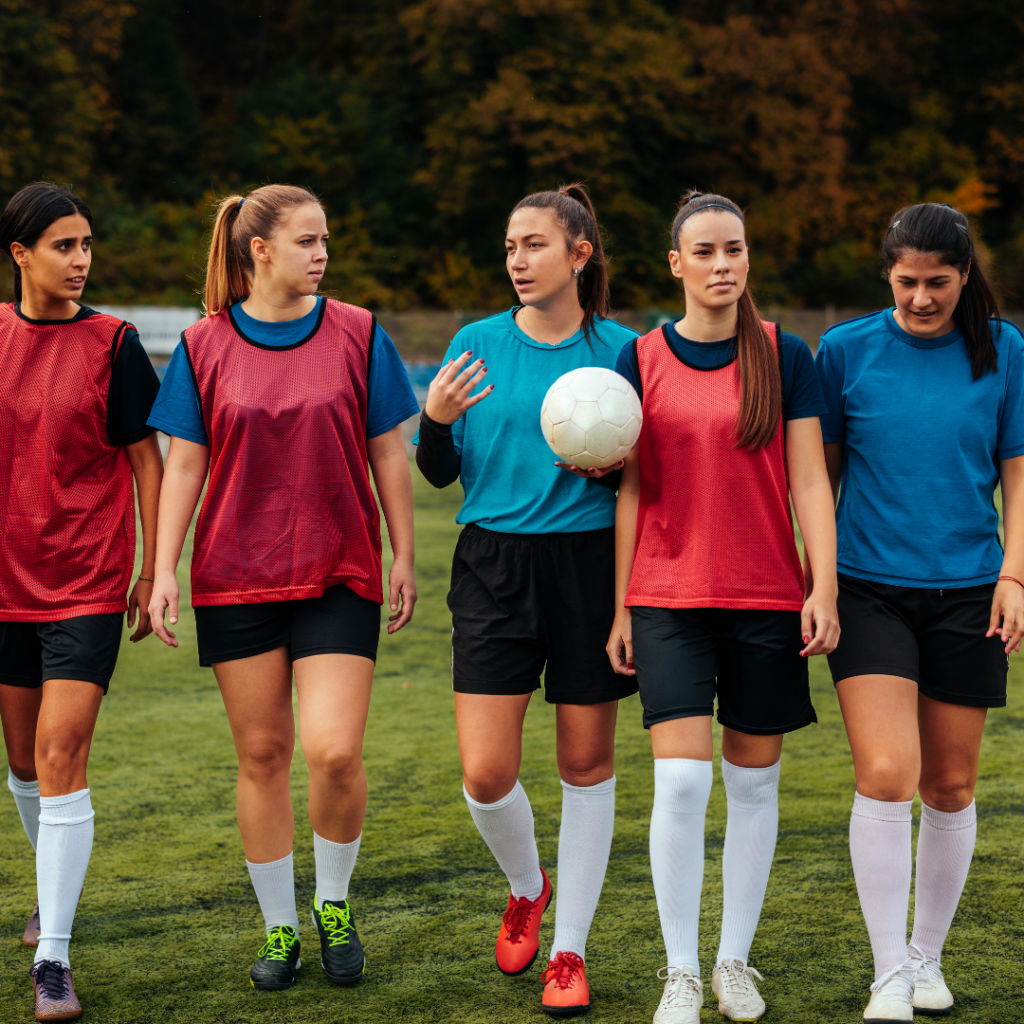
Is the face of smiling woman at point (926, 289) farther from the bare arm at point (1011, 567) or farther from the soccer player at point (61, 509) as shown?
the soccer player at point (61, 509)

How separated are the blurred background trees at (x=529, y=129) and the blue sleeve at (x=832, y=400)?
3125 centimetres

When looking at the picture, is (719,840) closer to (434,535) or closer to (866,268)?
(434,535)

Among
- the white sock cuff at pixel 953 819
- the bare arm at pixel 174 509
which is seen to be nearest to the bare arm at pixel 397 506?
the bare arm at pixel 174 509

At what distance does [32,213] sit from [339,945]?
213 centimetres

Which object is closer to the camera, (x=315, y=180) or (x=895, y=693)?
(x=895, y=693)

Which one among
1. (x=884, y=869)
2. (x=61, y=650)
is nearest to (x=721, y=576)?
(x=884, y=869)

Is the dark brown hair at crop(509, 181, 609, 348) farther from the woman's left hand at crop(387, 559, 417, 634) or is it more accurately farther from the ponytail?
the woman's left hand at crop(387, 559, 417, 634)

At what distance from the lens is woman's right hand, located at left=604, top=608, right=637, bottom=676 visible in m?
3.32

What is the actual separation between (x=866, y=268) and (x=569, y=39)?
11113mm

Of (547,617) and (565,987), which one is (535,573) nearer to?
(547,617)

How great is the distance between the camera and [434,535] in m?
11.6

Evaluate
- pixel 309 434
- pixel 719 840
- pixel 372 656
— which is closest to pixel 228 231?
pixel 309 434

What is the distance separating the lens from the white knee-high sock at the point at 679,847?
313cm

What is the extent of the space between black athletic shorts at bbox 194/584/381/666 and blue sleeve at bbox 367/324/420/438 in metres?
0.48
